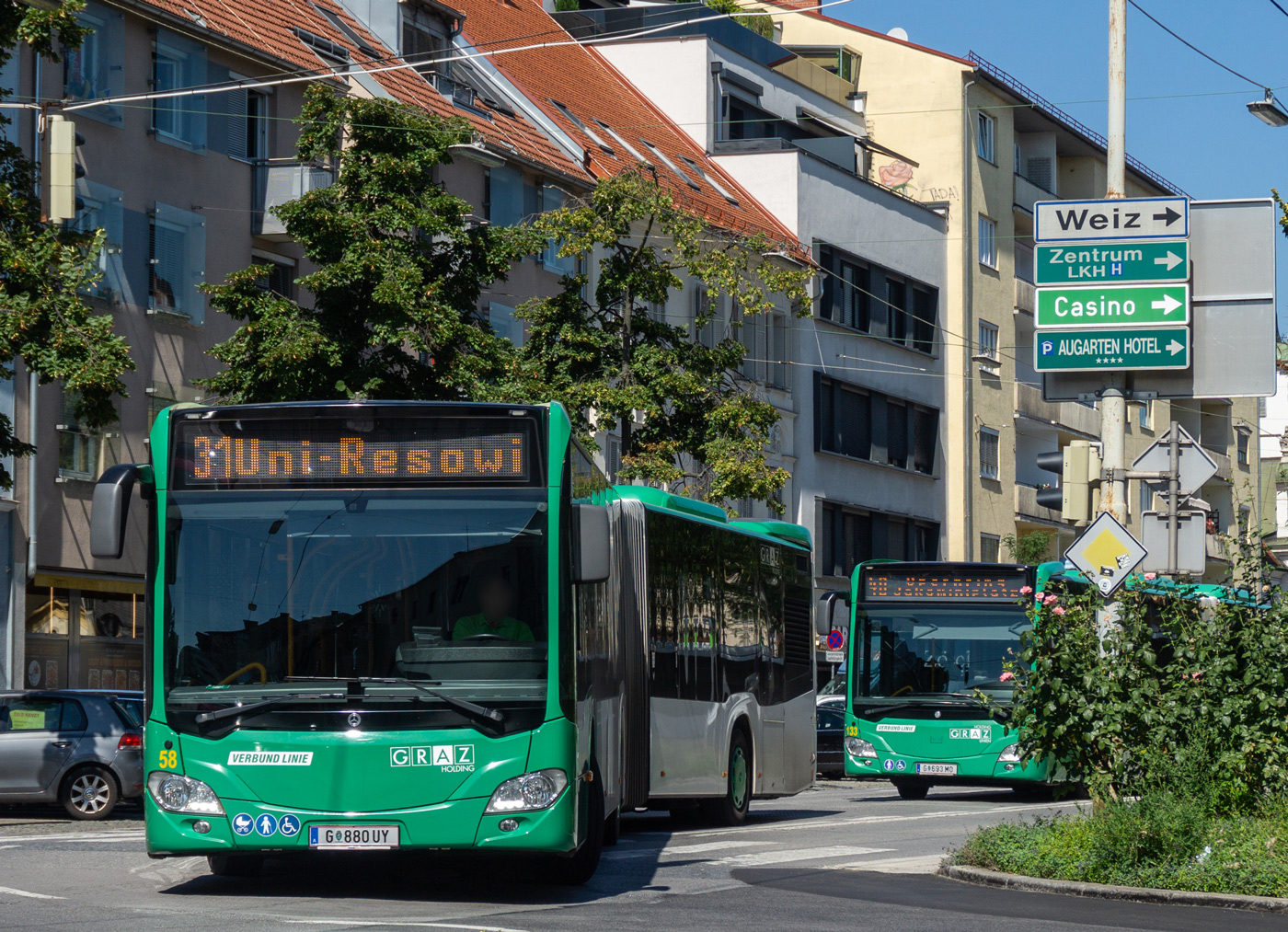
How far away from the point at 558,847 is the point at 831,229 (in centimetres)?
4398

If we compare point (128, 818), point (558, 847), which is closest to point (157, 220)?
point (128, 818)

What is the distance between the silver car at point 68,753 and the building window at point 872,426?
31.8 metres

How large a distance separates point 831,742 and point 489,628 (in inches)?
907

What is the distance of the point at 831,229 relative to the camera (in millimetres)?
55219

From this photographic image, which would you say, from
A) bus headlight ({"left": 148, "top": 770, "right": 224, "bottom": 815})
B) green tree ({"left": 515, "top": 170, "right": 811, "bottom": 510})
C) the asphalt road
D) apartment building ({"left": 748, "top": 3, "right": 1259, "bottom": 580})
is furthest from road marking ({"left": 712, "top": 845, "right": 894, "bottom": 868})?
apartment building ({"left": 748, "top": 3, "right": 1259, "bottom": 580})

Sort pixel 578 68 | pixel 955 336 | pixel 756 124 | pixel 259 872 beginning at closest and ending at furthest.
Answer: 1. pixel 259 872
2. pixel 578 68
3. pixel 756 124
4. pixel 955 336

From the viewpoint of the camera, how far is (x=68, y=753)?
22766 millimetres

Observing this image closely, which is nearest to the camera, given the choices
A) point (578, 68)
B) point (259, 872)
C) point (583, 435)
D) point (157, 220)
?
point (259, 872)

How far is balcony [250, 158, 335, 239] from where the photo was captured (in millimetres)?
34875

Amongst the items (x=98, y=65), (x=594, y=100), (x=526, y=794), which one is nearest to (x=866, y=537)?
(x=594, y=100)

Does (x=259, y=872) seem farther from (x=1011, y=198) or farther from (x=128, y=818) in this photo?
(x=1011, y=198)

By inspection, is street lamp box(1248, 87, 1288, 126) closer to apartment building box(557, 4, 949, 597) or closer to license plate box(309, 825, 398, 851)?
license plate box(309, 825, 398, 851)

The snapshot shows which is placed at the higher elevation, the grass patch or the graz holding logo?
the graz holding logo

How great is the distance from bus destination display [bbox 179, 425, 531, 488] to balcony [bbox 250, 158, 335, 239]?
74.4 feet
